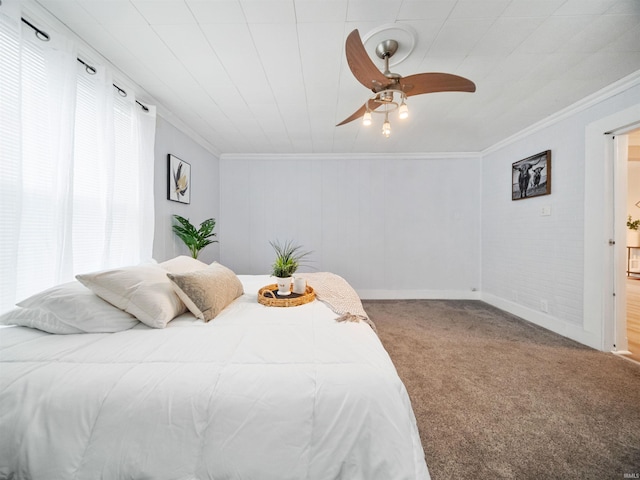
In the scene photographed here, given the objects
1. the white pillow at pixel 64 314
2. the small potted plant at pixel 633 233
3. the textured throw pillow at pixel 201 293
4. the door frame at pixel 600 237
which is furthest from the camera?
the small potted plant at pixel 633 233

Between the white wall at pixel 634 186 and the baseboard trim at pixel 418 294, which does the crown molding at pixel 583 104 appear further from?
the white wall at pixel 634 186

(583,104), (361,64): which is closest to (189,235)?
(361,64)

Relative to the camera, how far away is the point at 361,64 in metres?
1.46

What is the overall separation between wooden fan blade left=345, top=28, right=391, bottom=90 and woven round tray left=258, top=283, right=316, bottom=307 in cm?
152

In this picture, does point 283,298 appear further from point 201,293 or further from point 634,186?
point 634,186

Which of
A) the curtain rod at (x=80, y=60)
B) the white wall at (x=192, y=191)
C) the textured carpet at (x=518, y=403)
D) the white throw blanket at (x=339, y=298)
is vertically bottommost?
the textured carpet at (x=518, y=403)

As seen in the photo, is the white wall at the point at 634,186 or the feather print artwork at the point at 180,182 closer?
the feather print artwork at the point at 180,182

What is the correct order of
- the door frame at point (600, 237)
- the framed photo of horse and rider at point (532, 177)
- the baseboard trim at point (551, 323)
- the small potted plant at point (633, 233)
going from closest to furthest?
1. the door frame at point (600, 237)
2. the baseboard trim at point (551, 323)
3. the framed photo of horse and rider at point (532, 177)
4. the small potted plant at point (633, 233)

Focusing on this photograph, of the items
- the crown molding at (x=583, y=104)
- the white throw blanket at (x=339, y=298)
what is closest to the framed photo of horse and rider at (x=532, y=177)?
the crown molding at (x=583, y=104)

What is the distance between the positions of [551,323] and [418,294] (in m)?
1.68

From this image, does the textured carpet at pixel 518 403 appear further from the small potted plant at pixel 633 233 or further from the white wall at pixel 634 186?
the white wall at pixel 634 186

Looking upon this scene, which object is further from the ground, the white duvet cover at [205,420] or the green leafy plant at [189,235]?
the green leafy plant at [189,235]

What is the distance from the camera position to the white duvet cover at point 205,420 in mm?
781

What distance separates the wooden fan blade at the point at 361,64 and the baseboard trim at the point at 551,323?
10.4 feet
